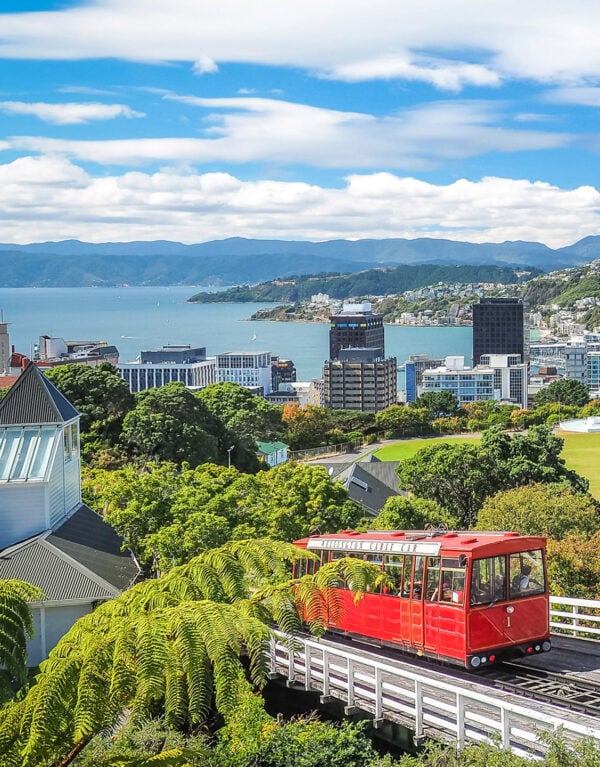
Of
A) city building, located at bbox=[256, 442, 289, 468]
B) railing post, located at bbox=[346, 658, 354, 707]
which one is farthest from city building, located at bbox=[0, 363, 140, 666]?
city building, located at bbox=[256, 442, 289, 468]

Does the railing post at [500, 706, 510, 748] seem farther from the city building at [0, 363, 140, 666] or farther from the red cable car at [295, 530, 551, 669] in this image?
the city building at [0, 363, 140, 666]

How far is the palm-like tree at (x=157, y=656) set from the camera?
8.72m

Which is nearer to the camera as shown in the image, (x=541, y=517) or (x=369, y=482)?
(x=541, y=517)

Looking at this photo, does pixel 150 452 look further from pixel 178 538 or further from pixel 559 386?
pixel 559 386

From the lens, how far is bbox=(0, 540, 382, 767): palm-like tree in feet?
28.6

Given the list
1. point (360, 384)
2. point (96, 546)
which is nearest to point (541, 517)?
point (96, 546)

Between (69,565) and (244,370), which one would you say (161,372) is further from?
(69,565)

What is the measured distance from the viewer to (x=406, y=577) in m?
15.8

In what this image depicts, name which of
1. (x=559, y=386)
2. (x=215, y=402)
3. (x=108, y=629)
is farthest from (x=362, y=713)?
(x=559, y=386)

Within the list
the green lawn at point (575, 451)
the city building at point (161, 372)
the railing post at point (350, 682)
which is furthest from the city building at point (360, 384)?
the railing post at point (350, 682)

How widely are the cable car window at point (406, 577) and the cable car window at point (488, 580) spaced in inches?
52.3

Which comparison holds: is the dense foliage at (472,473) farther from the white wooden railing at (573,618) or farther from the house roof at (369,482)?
the white wooden railing at (573,618)

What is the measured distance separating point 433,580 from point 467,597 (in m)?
0.81

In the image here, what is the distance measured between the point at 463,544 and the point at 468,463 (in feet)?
96.0
